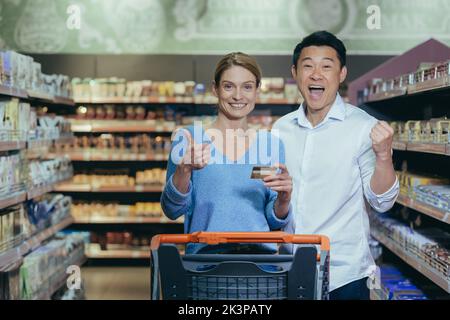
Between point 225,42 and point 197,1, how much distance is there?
1.53 ft

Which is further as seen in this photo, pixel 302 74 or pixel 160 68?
pixel 160 68

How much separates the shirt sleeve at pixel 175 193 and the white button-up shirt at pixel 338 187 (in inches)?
15.2

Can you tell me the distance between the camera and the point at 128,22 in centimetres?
639

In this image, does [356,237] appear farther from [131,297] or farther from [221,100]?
[131,297]

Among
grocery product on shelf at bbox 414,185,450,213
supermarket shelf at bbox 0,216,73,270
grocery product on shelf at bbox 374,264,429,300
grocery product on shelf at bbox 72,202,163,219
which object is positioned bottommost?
grocery product on shelf at bbox 374,264,429,300

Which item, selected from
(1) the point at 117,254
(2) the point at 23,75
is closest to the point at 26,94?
(2) the point at 23,75

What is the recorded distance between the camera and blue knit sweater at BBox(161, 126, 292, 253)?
2.04 m

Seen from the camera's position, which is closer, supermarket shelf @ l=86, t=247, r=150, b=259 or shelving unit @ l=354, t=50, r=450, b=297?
shelving unit @ l=354, t=50, r=450, b=297

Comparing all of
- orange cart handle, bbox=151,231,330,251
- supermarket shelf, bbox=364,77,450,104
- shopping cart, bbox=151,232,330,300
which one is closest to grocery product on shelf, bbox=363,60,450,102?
supermarket shelf, bbox=364,77,450,104

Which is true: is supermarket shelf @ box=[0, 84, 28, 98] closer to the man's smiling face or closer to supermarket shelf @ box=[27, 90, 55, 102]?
supermarket shelf @ box=[27, 90, 55, 102]

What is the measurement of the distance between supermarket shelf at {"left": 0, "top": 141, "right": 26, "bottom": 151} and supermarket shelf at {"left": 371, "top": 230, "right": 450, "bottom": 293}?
2045mm

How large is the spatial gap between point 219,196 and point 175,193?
A: 137mm

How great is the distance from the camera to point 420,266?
3.22 meters
